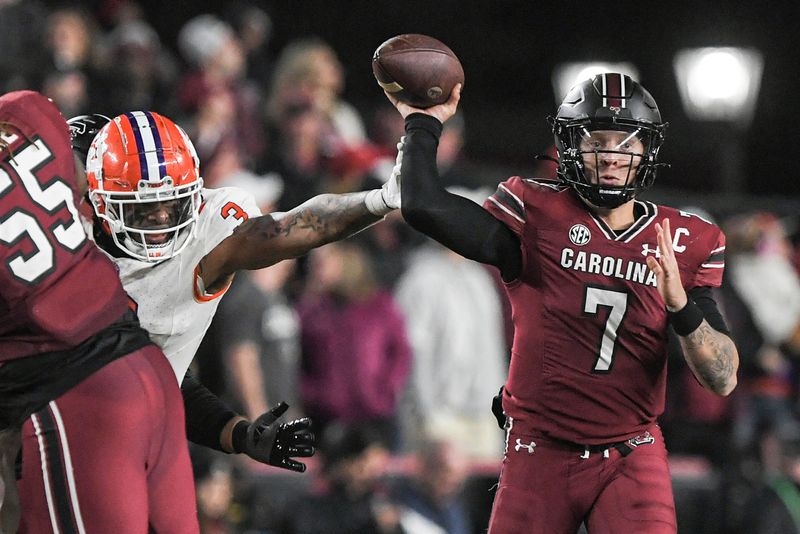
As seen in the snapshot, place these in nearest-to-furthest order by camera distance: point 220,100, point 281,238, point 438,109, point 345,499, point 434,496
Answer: point 281,238 < point 438,109 < point 345,499 < point 434,496 < point 220,100

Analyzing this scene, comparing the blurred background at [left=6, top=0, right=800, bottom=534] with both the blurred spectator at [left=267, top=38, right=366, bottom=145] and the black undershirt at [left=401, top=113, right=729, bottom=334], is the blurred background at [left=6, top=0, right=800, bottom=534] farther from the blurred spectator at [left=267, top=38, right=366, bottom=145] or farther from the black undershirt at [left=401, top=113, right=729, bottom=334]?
the black undershirt at [left=401, top=113, right=729, bottom=334]

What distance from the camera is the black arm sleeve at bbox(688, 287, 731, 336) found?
419 cm

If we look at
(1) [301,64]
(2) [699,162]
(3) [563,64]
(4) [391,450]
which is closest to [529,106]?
(3) [563,64]

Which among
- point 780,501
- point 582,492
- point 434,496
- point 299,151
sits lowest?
point 780,501

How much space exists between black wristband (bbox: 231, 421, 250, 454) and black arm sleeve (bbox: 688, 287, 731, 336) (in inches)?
56.3

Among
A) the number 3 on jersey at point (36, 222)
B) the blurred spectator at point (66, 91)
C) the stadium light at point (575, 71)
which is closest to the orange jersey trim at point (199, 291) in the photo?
the number 3 on jersey at point (36, 222)

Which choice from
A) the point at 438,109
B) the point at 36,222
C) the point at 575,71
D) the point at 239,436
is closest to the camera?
the point at 36,222

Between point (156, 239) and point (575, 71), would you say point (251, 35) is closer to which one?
point (575, 71)

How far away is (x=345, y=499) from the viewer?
22.0ft

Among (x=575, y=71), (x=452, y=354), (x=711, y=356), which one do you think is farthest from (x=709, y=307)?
(x=575, y=71)

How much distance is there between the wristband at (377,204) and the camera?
4004mm

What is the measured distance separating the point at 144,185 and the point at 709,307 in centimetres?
172

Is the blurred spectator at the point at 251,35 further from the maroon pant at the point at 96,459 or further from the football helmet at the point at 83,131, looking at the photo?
the maroon pant at the point at 96,459

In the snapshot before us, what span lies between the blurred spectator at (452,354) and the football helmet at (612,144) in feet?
10.9
